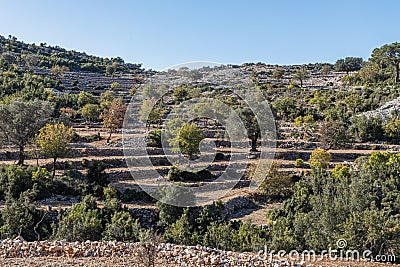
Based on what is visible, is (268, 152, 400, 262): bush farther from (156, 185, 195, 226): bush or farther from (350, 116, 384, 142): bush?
(350, 116, 384, 142): bush

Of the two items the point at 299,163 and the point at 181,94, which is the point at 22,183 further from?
the point at 181,94

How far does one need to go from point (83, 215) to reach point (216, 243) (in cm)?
665

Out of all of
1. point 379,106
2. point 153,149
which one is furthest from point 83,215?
point 379,106

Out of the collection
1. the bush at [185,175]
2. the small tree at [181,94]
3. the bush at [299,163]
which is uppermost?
the small tree at [181,94]

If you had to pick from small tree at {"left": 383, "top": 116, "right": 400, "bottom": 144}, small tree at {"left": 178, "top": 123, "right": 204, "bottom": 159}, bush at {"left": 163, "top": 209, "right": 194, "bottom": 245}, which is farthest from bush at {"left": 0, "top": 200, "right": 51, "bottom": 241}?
small tree at {"left": 383, "top": 116, "right": 400, "bottom": 144}

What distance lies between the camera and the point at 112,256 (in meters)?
8.05

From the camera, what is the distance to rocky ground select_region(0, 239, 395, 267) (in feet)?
24.5

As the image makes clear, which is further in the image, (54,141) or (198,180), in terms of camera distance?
(198,180)

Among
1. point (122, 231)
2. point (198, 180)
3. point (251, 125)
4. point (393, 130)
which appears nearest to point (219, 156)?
point (251, 125)

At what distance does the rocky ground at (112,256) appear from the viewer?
294 inches

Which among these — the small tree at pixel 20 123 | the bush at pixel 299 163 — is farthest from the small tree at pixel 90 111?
the bush at pixel 299 163

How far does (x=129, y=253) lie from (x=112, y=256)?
0.40m

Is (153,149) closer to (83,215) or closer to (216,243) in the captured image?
(83,215)

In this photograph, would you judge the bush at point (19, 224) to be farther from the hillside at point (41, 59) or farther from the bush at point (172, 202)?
the hillside at point (41, 59)
